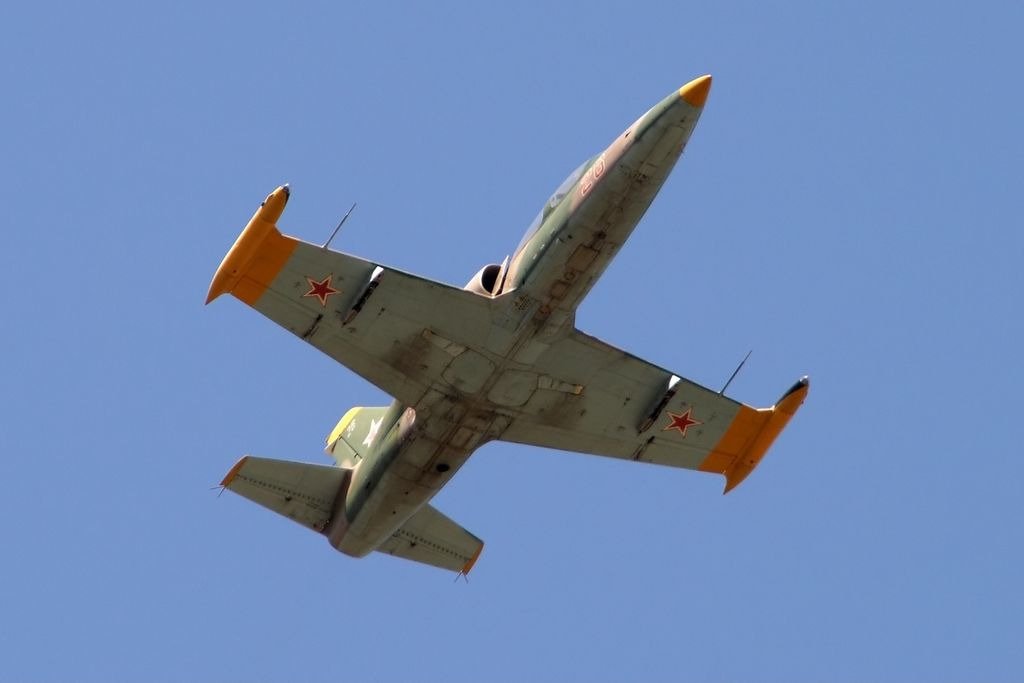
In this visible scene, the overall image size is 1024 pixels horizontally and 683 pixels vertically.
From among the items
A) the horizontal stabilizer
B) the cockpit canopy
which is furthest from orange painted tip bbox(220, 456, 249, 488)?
the cockpit canopy

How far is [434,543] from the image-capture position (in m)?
35.2

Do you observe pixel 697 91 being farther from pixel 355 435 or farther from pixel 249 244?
pixel 355 435

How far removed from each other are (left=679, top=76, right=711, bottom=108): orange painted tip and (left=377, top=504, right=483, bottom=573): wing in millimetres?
11878

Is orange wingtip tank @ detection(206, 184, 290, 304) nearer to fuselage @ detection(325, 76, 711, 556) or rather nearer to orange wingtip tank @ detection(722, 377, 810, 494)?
fuselage @ detection(325, 76, 711, 556)

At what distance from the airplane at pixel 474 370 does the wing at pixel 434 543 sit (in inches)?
1.1

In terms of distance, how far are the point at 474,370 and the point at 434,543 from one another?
6.04m

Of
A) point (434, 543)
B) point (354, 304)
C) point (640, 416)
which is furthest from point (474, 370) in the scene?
point (434, 543)

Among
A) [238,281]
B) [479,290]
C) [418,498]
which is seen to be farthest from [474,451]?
[238,281]

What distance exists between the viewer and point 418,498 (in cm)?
3250

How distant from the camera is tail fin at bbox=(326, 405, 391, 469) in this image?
3325 centimetres

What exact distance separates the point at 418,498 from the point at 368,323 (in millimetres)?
4084

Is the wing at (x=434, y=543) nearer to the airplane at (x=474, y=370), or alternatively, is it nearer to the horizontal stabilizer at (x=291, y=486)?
the airplane at (x=474, y=370)

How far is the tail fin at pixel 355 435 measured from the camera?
3325cm

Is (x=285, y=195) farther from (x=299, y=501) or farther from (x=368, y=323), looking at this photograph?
(x=299, y=501)
